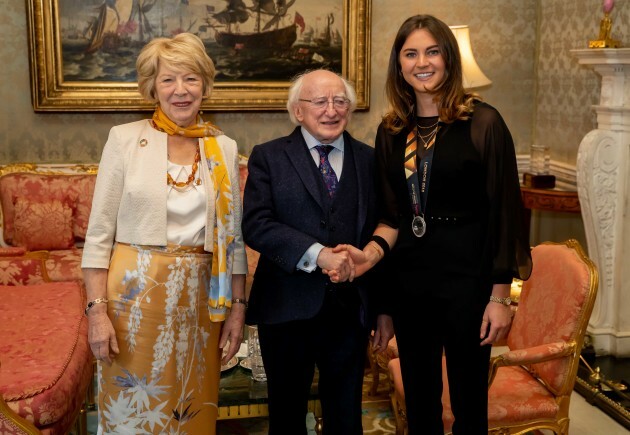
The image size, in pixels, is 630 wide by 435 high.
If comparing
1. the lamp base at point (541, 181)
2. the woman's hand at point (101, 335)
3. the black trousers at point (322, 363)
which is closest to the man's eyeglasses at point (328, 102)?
the black trousers at point (322, 363)

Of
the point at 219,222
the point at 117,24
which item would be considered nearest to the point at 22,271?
the point at 117,24

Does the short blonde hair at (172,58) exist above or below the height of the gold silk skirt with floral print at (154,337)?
above

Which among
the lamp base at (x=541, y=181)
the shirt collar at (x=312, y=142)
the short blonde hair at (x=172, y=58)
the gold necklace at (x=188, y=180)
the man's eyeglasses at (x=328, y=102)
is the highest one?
the short blonde hair at (x=172, y=58)

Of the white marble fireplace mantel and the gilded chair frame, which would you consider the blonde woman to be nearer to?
the gilded chair frame

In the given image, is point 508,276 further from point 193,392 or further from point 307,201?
point 193,392

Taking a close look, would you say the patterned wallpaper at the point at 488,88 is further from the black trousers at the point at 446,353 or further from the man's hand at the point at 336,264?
the man's hand at the point at 336,264

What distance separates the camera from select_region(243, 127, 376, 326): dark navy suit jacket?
239 cm

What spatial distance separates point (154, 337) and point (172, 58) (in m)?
0.90

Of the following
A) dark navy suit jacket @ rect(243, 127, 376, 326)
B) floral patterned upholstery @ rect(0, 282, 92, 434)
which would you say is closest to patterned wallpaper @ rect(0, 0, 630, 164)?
floral patterned upholstery @ rect(0, 282, 92, 434)

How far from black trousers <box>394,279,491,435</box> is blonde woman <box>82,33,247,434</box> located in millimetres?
623

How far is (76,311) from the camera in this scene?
152 inches

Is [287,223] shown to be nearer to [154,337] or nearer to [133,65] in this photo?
[154,337]

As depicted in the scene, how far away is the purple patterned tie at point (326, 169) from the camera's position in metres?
2.48

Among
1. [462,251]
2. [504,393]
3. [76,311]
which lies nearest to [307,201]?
[462,251]
